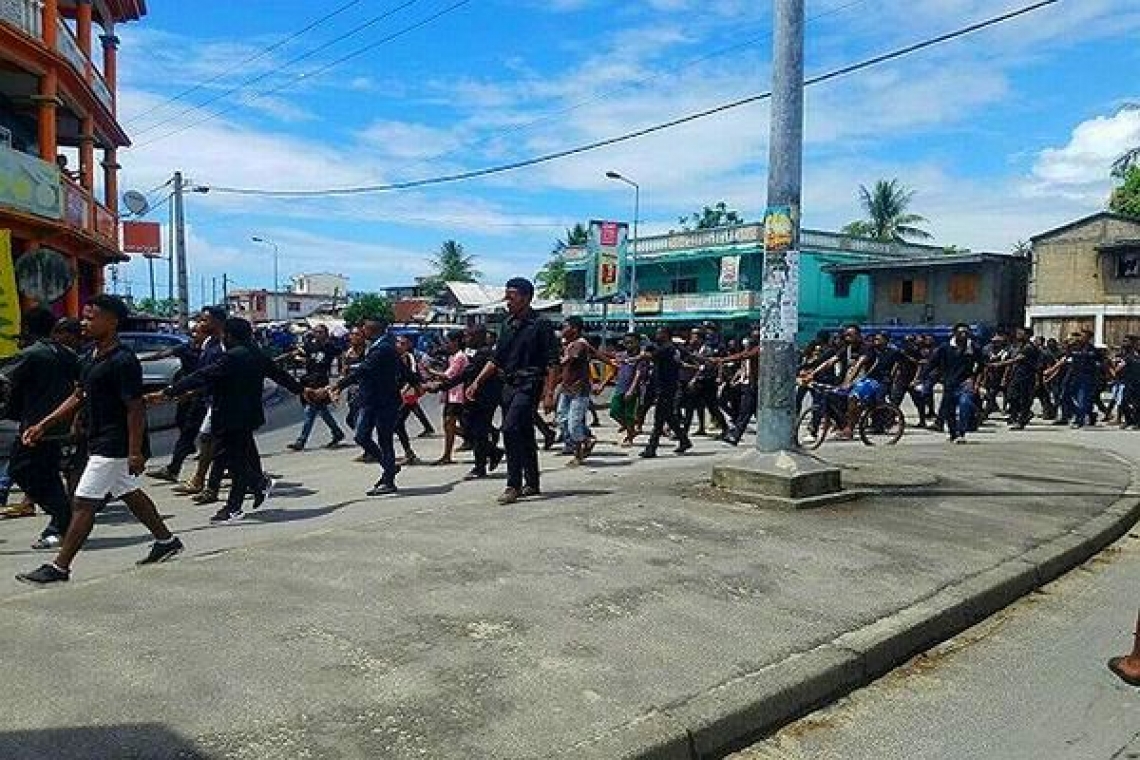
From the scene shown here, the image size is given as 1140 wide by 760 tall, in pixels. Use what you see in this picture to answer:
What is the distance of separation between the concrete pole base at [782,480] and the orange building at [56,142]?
36.8 feet

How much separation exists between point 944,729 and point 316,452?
9.41m

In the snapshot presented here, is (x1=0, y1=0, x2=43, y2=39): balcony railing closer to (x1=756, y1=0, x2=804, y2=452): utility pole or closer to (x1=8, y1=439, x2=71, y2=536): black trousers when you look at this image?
(x1=8, y1=439, x2=71, y2=536): black trousers

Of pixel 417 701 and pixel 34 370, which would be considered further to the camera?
pixel 34 370

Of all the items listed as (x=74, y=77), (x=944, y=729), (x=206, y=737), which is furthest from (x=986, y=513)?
(x=74, y=77)

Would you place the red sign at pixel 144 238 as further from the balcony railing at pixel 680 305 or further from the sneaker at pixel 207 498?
the sneaker at pixel 207 498

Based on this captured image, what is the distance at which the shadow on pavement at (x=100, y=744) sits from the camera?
3.00 m

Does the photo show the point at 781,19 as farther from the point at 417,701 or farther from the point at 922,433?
the point at 922,433

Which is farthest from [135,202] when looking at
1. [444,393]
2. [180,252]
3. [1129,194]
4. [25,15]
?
[1129,194]

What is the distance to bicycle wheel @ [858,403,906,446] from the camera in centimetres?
1330

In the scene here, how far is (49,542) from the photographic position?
6.49m

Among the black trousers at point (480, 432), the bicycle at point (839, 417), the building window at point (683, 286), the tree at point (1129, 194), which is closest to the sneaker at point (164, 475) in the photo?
the black trousers at point (480, 432)

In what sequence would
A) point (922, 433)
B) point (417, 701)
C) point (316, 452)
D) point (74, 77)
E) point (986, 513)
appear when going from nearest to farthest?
point (417, 701)
point (986, 513)
point (316, 452)
point (922, 433)
point (74, 77)

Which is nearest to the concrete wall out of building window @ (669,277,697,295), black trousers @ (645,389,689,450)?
building window @ (669,277,697,295)

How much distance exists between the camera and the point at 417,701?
3535 mm
